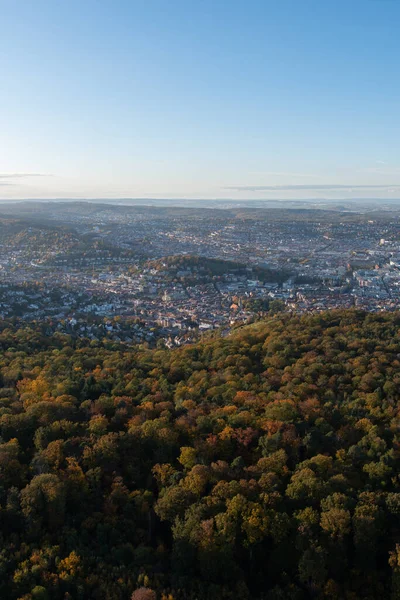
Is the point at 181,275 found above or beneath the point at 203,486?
above

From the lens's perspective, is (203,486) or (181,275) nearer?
(203,486)

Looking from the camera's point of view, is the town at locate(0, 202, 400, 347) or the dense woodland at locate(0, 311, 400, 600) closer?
the dense woodland at locate(0, 311, 400, 600)

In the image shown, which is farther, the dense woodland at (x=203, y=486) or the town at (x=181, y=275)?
the town at (x=181, y=275)
